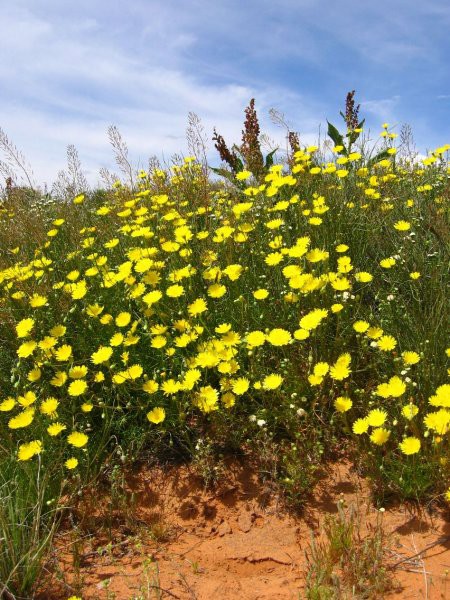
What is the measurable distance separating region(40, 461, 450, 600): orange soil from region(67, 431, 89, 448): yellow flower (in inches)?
11.6

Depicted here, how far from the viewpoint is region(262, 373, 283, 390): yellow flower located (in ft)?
7.86

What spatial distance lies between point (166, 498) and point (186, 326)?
976mm

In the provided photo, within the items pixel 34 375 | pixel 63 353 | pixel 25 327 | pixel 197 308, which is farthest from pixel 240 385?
pixel 25 327

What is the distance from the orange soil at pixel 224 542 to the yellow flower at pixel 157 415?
34cm

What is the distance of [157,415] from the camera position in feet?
8.29

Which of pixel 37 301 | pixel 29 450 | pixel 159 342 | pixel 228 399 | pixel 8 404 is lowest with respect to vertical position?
pixel 29 450

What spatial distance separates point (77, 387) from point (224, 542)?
3.81ft

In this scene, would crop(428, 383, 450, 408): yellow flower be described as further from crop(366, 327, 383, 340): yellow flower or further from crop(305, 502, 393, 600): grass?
crop(305, 502, 393, 600): grass

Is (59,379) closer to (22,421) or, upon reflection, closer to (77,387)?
(77,387)

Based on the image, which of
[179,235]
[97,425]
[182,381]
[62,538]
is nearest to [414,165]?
[179,235]

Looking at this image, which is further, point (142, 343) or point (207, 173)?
point (207, 173)

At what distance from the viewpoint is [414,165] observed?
5168mm

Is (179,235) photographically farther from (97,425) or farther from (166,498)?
(166,498)

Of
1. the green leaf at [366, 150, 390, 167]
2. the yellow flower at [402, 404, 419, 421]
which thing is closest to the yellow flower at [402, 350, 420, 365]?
the yellow flower at [402, 404, 419, 421]
